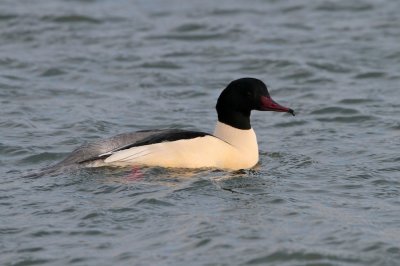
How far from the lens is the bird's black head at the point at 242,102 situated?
12938mm

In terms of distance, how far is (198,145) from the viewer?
12383 mm

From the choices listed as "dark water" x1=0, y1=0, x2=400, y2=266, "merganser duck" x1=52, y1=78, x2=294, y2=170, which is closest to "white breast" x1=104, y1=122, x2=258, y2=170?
"merganser duck" x1=52, y1=78, x2=294, y2=170

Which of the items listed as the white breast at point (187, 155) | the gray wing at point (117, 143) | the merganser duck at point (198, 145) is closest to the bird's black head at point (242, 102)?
the merganser duck at point (198, 145)

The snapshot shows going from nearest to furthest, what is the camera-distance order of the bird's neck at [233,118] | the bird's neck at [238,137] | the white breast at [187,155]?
the white breast at [187,155]
the bird's neck at [238,137]
the bird's neck at [233,118]

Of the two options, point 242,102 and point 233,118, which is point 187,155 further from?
point 242,102

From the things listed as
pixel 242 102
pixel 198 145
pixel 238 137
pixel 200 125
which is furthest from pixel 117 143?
pixel 200 125

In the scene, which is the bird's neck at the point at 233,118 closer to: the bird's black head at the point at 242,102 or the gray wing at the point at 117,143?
the bird's black head at the point at 242,102

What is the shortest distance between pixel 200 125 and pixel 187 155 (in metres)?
3.13

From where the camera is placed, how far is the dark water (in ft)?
32.4

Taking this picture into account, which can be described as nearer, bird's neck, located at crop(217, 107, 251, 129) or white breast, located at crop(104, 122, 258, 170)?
white breast, located at crop(104, 122, 258, 170)

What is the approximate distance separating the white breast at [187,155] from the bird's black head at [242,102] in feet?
1.42

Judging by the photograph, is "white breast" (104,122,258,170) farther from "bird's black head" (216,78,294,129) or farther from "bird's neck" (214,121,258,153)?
"bird's black head" (216,78,294,129)

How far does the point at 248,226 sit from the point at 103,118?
5.75m

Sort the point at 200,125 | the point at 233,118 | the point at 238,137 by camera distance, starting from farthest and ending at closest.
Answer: the point at 200,125
the point at 233,118
the point at 238,137
